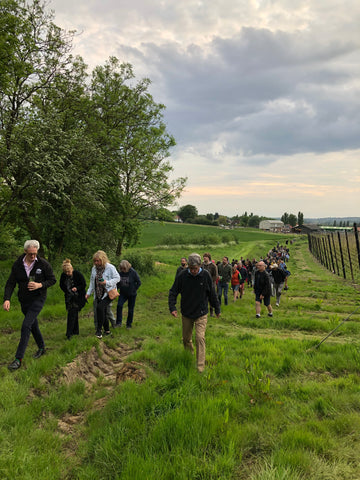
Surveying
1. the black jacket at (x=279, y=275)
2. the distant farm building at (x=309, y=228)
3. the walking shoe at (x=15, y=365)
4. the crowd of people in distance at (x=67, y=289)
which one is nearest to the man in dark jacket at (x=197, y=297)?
the crowd of people in distance at (x=67, y=289)

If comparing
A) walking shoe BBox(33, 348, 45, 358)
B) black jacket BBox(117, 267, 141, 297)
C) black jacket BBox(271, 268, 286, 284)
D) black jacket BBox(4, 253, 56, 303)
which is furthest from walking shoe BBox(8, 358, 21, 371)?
black jacket BBox(271, 268, 286, 284)

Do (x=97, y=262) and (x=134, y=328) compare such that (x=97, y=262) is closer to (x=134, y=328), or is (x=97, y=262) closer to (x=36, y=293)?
(x=36, y=293)

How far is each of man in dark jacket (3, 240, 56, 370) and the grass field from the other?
1.82 feet

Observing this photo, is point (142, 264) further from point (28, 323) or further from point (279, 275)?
point (28, 323)

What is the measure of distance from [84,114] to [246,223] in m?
161

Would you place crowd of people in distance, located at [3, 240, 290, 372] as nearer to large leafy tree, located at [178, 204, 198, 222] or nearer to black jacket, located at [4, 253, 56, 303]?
black jacket, located at [4, 253, 56, 303]

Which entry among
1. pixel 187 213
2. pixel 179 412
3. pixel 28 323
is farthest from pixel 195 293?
pixel 187 213

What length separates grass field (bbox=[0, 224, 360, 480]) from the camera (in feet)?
8.54

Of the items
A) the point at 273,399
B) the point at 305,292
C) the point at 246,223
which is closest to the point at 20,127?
the point at 273,399

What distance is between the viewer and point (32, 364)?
4.61m

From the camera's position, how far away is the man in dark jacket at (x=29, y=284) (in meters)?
4.82

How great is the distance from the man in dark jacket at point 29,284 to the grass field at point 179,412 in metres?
0.55

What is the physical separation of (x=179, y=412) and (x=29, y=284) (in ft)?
10.8

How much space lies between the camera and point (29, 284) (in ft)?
15.5
